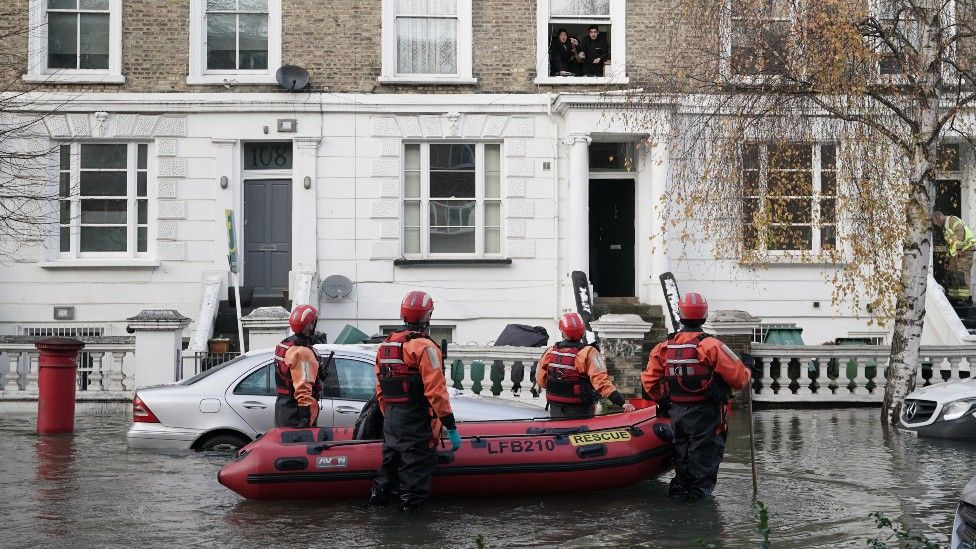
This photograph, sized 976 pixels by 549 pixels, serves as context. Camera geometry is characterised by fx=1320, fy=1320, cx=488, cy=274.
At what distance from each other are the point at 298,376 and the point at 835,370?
10025 mm

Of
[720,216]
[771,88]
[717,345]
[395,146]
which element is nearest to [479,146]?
[395,146]

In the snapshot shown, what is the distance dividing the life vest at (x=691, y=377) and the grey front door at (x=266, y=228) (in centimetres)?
1282

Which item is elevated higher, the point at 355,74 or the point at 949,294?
the point at 355,74

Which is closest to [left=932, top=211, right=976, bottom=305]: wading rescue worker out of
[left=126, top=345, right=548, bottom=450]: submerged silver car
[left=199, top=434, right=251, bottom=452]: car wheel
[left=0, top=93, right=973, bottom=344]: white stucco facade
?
[left=0, top=93, right=973, bottom=344]: white stucco facade

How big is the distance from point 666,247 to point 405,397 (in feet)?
40.2

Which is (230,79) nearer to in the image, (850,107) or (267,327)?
(267,327)

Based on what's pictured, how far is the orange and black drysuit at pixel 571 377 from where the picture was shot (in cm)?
1159

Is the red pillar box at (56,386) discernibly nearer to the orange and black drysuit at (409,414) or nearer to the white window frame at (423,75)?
the orange and black drysuit at (409,414)

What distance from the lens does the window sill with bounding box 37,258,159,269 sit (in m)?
21.5

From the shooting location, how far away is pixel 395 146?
22.1 m

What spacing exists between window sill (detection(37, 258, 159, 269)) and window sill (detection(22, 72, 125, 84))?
116 inches

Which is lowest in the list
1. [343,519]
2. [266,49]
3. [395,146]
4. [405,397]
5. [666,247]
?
[343,519]

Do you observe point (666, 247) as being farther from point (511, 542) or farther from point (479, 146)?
point (511, 542)

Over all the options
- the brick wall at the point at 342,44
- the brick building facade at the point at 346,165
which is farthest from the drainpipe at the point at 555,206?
the brick wall at the point at 342,44
